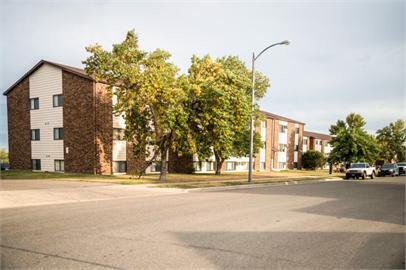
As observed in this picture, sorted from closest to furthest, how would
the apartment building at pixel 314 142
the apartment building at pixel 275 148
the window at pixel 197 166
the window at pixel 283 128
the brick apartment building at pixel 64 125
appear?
the brick apartment building at pixel 64 125 < the window at pixel 197 166 < the apartment building at pixel 275 148 < the window at pixel 283 128 < the apartment building at pixel 314 142

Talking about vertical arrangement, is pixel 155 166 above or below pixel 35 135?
below

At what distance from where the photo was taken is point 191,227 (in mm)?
7578

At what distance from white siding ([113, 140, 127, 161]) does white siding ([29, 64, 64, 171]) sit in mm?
4993

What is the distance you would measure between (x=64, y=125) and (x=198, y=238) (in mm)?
26232

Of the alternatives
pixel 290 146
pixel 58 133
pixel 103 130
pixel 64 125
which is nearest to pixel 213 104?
pixel 103 130

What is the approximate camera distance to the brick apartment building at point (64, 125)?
27609 mm

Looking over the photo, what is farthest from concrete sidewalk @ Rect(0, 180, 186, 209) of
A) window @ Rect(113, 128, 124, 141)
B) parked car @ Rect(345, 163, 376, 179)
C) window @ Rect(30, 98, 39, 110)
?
parked car @ Rect(345, 163, 376, 179)

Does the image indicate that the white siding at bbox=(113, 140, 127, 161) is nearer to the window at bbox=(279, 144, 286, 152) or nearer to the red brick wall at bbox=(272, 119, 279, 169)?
the red brick wall at bbox=(272, 119, 279, 169)

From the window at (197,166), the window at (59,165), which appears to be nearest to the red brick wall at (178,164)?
the window at (197,166)

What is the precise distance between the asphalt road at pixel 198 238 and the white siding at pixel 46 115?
21196mm

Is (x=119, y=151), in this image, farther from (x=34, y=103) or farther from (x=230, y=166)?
(x=230, y=166)

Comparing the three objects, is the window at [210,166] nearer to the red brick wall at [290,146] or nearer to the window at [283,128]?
the window at [283,128]

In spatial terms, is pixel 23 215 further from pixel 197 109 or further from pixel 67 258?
pixel 197 109

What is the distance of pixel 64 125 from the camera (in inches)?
1148
